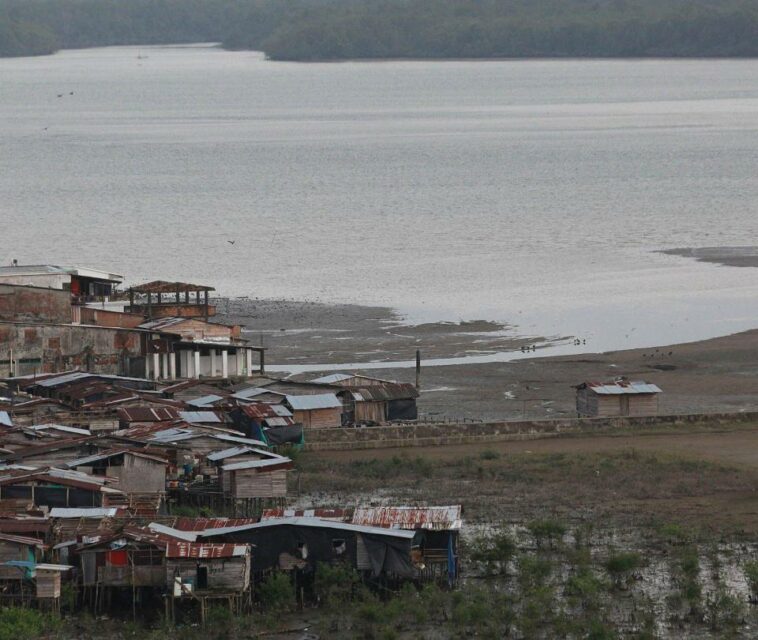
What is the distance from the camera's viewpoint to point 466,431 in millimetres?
42125

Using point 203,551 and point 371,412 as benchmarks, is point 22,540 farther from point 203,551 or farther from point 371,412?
point 371,412

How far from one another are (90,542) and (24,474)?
16.8ft

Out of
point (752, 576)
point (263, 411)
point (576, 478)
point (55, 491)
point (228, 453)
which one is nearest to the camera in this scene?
point (752, 576)

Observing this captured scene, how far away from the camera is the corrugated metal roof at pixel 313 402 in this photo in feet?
138

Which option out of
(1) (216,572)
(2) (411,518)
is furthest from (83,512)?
(2) (411,518)

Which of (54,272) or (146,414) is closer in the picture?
(146,414)

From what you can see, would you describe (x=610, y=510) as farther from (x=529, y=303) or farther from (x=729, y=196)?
(x=729, y=196)

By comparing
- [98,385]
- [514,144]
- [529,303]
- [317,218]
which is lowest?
[98,385]

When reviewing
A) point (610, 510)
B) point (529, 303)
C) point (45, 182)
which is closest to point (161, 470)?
point (610, 510)

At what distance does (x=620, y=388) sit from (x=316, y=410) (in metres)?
7.86

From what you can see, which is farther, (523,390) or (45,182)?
(45,182)

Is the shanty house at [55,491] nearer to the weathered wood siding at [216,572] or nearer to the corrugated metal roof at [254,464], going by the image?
the corrugated metal roof at [254,464]

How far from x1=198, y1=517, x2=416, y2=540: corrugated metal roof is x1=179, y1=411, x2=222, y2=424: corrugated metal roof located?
10.9 metres

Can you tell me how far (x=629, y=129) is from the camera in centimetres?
19050
